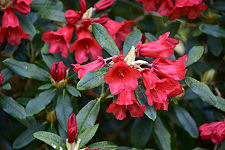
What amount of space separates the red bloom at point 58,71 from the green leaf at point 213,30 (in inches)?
33.3

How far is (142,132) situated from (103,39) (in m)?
0.63

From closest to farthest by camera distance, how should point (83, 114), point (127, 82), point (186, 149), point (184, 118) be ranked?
point (127, 82)
point (83, 114)
point (184, 118)
point (186, 149)

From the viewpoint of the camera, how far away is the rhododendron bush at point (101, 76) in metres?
1.12

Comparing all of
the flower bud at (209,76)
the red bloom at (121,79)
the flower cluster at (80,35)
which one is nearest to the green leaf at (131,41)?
the flower cluster at (80,35)

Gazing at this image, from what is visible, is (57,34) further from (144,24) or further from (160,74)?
(144,24)

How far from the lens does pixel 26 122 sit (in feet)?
4.98

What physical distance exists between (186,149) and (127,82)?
0.89m

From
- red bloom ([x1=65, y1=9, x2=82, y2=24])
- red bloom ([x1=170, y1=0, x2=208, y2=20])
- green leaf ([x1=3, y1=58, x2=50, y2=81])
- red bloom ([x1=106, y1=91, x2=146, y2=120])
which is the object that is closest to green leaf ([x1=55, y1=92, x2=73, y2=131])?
green leaf ([x1=3, y1=58, x2=50, y2=81])

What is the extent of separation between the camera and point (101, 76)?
113cm

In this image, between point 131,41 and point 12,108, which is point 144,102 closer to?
point 131,41

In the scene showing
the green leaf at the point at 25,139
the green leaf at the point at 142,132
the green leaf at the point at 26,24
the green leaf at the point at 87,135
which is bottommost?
the green leaf at the point at 142,132

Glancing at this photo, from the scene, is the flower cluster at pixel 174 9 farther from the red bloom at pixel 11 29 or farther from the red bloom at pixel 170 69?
the red bloom at pixel 11 29

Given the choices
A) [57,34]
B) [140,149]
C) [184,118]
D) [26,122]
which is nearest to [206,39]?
[184,118]

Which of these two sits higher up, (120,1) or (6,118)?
(120,1)
